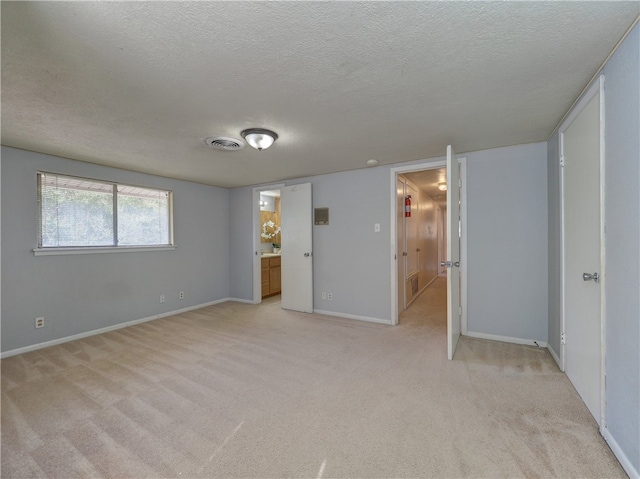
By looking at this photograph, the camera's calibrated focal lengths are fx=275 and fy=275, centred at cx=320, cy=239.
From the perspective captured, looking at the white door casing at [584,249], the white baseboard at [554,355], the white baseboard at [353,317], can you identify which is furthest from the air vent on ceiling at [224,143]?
the white baseboard at [554,355]

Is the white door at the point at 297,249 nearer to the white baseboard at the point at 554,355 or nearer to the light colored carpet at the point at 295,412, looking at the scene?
the light colored carpet at the point at 295,412

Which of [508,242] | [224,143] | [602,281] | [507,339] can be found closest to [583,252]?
[602,281]

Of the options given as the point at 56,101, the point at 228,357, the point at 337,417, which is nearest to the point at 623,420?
the point at 337,417

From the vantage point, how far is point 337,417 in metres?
1.86

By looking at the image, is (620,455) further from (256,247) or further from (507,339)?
(256,247)

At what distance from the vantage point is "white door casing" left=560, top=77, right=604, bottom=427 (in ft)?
5.65

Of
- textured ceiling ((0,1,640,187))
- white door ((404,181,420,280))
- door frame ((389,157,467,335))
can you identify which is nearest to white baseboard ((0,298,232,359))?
textured ceiling ((0,1,640,187))

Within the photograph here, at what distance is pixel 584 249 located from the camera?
195 cm

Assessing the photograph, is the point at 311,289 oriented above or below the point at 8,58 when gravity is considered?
below

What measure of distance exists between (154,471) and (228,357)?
4.56 feet

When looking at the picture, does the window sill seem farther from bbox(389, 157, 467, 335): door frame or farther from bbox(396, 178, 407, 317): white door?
bbox(396, 178, 407, 317): white door

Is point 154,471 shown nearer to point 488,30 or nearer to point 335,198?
point 488,30

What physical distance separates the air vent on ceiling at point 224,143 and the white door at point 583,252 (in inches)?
112

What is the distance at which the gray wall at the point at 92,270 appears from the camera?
2969 mm
